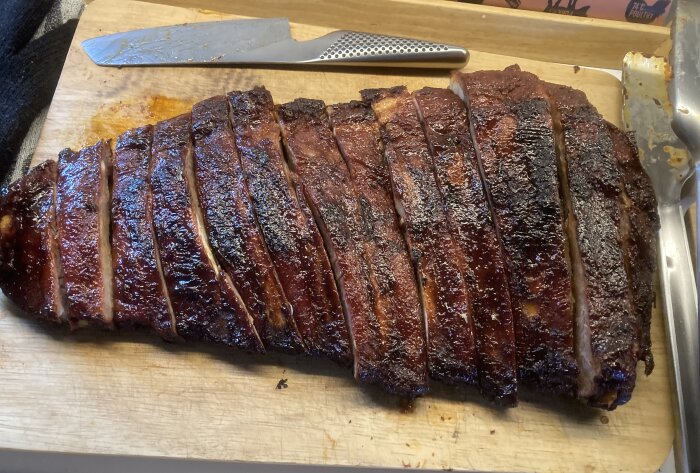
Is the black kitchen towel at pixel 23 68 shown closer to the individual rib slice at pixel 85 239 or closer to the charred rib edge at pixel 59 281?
the individual rib slice at pixel 85 239

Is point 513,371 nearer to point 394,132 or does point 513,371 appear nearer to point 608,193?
point 608,193

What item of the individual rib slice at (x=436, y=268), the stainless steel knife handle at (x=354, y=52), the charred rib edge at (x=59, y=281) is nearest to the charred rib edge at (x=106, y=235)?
the charred rib edge at (x=59, y=281)

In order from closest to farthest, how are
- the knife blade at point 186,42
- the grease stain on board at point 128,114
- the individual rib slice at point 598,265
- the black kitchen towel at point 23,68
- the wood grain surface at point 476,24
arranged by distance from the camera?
1. the individual rib slice at point 598,265
2. the grease stain on board at point 128,114
3. the knife blade at point 186,42
4. the black kitchen towel at point 23,68
5. the wood grain surface at point 476,24

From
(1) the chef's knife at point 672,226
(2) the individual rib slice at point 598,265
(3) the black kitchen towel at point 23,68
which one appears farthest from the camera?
(3) the black kitchen towel at point 23,68

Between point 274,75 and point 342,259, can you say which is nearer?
point 342,259

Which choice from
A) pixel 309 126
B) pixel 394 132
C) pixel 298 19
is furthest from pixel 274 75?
pixel 394 132

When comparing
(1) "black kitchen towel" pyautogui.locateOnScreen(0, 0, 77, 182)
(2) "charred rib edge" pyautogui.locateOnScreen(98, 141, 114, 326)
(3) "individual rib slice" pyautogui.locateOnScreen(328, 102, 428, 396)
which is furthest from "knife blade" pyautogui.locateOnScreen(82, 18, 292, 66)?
(3) "individual rib slice" pyautogui.locateOnScreen(328, 102, 428, 396)

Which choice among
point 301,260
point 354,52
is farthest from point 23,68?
point 301,260

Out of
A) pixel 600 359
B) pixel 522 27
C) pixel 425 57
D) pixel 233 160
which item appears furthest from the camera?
pixel 522 27

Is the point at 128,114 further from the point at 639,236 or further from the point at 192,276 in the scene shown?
the point at 639,236
